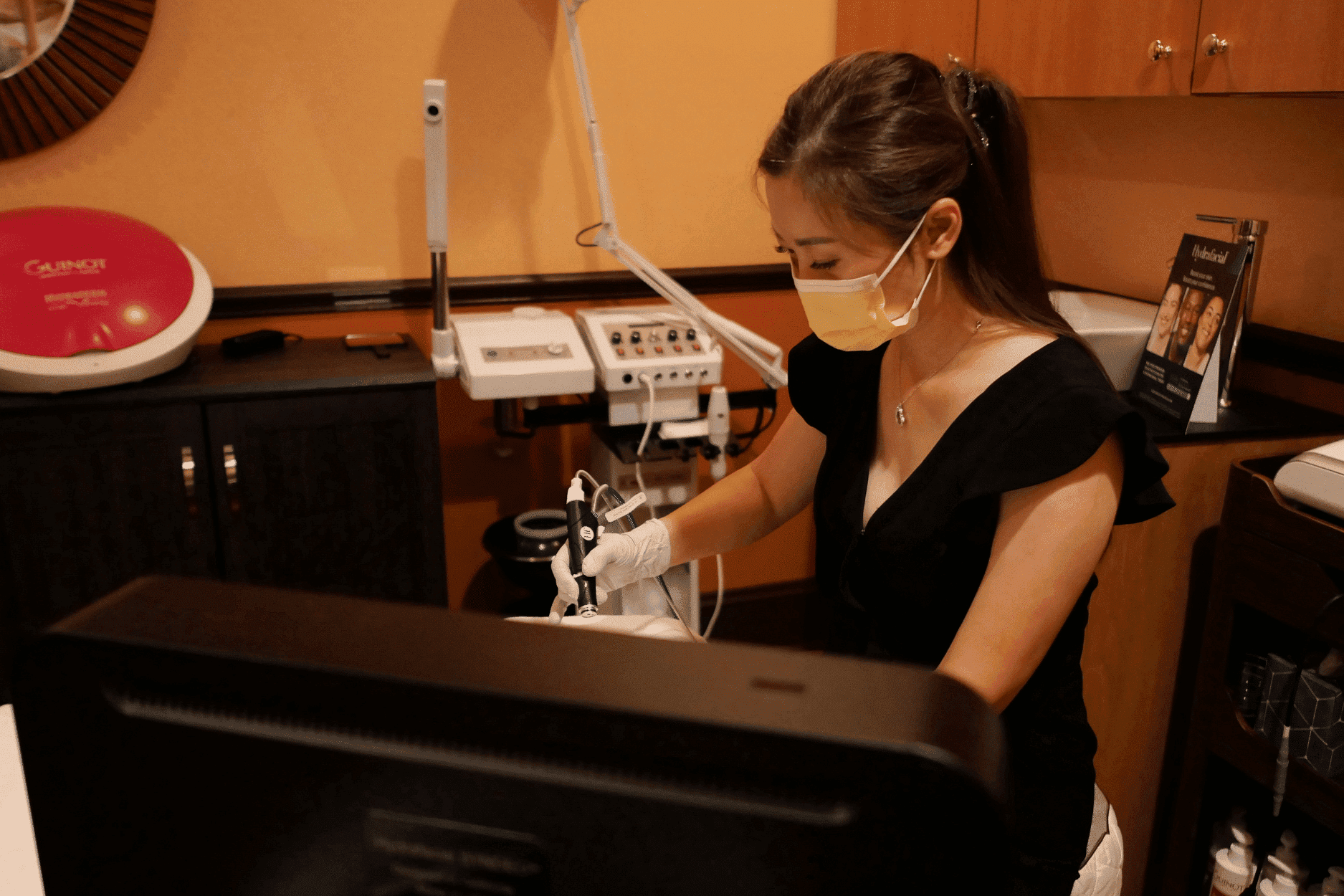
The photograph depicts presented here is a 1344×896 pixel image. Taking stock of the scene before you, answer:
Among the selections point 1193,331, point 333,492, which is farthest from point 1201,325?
point 333,492

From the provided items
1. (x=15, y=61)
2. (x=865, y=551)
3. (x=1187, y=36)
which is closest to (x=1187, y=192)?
(x=1187, y=36)

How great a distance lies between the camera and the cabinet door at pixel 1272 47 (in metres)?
1.42

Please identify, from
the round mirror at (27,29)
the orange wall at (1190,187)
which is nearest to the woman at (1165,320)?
the orange wall at (1190,187)

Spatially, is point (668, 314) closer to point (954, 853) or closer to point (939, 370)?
point (939, 370)

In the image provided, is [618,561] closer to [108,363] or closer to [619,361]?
[619,361]

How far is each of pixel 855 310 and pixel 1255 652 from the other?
0.99 meters

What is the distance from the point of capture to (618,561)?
1377 mm

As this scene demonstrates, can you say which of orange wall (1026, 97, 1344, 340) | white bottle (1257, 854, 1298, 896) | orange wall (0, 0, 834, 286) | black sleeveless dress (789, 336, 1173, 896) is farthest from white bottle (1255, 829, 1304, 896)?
orange wall (0, 0, 834, 286)

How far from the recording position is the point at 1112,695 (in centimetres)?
180

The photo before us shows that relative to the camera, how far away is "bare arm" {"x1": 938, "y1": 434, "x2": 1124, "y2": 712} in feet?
3.52

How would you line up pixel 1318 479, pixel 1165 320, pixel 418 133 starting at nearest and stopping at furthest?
pixel 1318 479 → pixel 1165 320 → pixel 418 133

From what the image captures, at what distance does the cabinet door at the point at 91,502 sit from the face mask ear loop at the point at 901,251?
135 centimetres

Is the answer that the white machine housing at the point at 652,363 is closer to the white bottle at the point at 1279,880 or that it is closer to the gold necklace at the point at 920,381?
the gold necklace at the point at 920,381

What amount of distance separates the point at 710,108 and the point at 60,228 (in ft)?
4.79
